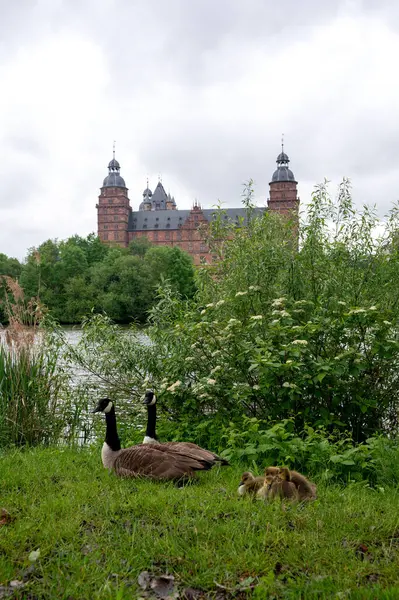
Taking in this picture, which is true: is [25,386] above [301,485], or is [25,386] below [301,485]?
above

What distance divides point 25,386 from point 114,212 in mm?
117998

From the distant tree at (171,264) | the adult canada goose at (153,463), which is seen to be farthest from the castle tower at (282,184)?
the adult canada goose at (153,463)

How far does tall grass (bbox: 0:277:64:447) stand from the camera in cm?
715

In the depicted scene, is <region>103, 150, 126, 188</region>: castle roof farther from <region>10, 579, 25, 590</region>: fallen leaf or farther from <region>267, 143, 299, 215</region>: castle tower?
<region>10, 579, 25, 590</region>: fallen leaf

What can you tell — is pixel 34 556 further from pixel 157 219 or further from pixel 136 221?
pixel 136 221

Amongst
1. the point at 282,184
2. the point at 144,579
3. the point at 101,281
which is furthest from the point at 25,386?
the point at 282,184

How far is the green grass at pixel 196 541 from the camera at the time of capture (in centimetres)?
312

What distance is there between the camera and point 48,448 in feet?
22.6

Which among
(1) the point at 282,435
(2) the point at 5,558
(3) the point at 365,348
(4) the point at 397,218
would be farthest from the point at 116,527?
(4) the point at 397,218

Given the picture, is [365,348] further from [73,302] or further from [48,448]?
Answer: [73,302]

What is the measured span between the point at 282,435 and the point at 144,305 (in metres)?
39.6

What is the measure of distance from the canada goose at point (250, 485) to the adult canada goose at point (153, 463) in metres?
0.39

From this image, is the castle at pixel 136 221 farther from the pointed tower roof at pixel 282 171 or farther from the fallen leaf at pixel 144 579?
the fallen leaf at pixel 144 579

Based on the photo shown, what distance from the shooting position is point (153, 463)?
196 inches
